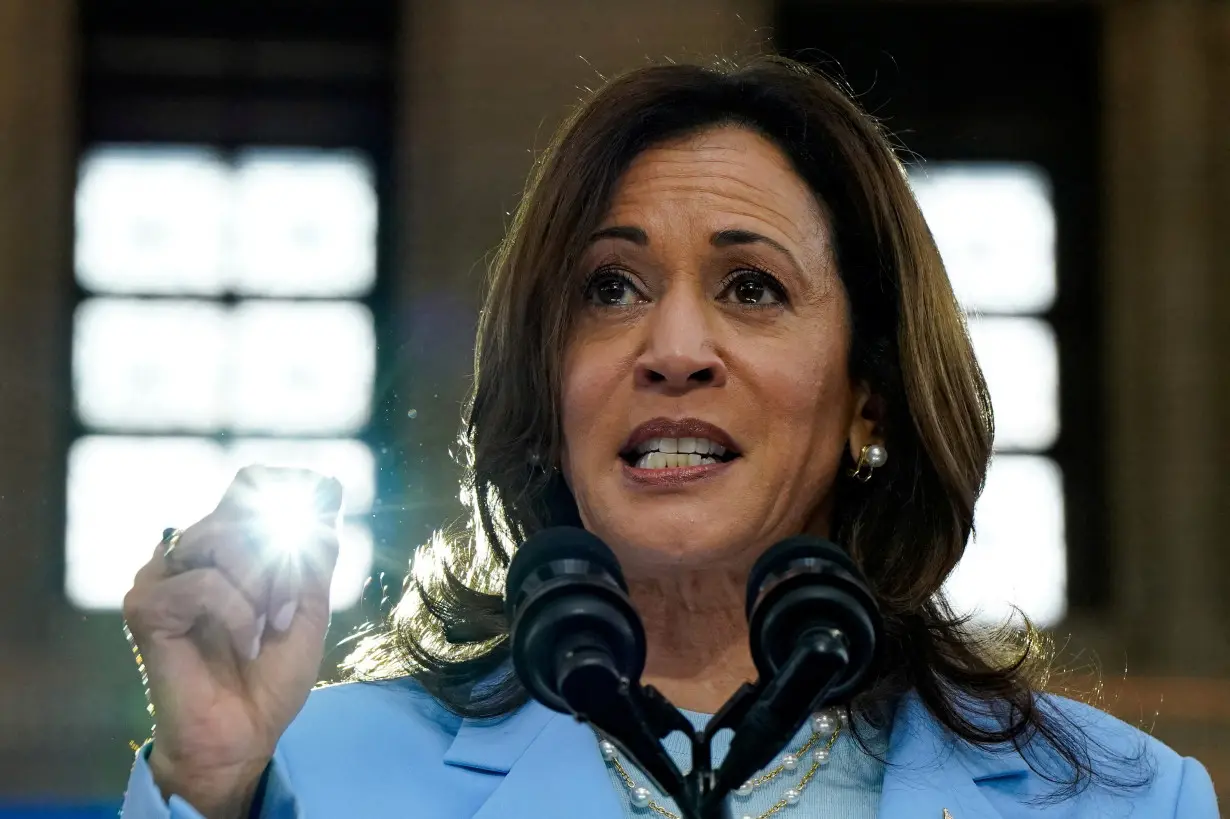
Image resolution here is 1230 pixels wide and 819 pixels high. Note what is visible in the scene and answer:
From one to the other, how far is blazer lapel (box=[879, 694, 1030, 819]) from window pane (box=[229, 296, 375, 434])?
395cm

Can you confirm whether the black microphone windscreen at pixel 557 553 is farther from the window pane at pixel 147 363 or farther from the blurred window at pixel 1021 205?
the blurred window at pixel 1021 205

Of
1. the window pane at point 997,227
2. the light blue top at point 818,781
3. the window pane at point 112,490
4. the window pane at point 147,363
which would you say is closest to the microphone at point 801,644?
the light blue top at point 818,781

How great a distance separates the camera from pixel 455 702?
240 centimetres

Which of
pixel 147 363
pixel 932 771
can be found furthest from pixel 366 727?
pixel 147 363

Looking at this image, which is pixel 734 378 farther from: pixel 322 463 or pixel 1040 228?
pixel 1040 228

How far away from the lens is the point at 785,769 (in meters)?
2.35

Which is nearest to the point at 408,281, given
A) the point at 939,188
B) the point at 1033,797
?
the point at 939,188

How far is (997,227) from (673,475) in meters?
4.76

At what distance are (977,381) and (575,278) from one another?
1.95ft

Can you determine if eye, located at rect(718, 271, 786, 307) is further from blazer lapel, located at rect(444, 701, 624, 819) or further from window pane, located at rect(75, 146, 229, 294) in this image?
window pane, located at rect(75, 146, 229, 294)

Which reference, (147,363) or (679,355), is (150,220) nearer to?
(147,363)

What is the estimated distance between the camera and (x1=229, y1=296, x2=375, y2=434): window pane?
20.1 ft

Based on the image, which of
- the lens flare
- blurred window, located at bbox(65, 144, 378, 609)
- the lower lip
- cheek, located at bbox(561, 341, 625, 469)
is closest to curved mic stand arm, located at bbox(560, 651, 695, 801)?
the lens flare

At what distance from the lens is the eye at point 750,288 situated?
2.42m
